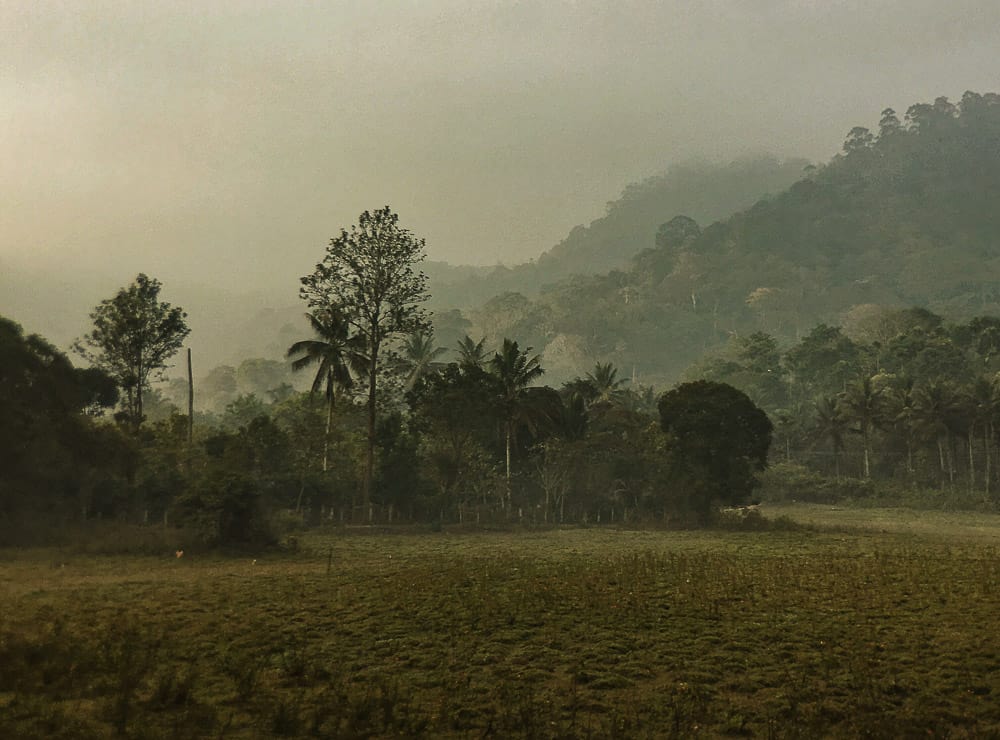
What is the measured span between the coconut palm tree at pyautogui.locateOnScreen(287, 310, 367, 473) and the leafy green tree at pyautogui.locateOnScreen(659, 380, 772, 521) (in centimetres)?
2210

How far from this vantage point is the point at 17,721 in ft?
29.1

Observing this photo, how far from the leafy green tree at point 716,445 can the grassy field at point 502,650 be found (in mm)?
19798

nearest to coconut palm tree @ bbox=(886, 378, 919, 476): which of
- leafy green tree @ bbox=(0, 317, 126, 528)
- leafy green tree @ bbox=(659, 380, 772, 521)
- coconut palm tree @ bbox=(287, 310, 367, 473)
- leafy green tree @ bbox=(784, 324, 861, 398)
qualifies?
leafy green tree @ bbox=(659, 380, 772, 521)

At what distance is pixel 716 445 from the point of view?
44.3 metres

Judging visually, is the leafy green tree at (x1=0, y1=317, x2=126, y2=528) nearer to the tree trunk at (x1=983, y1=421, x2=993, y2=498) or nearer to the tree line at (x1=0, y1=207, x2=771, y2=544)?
the tree line at (x1=0, y1=207, x2=771, y2=544)

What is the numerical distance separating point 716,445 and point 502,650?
34.4 m

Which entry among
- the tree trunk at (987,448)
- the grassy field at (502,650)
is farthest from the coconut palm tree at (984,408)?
the grassy field at (502,650)

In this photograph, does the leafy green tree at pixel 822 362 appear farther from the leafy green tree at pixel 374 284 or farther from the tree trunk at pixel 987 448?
the leafy green tree at pixel 374 284

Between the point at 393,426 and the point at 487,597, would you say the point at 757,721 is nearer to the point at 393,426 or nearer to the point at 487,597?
the point at 487,597

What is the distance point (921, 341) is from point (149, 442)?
4096 inches

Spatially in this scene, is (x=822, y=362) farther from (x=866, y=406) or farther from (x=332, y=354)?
(x=332, y=354)

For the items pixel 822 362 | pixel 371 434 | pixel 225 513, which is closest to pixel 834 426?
pixel 822 362

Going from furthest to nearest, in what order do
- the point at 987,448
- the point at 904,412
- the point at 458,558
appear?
the point at 904,412, the point at 987,448, the point at 458,558

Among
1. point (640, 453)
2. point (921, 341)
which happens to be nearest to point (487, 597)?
point (640, 453)
